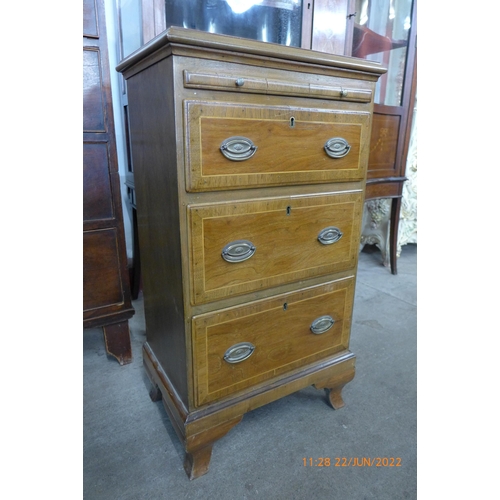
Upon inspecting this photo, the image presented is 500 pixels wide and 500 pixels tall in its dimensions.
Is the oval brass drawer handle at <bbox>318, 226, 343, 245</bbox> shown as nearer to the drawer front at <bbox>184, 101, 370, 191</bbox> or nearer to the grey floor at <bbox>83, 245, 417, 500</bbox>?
the drawer front at <bbox>184, 101, 370, 191</bbox>

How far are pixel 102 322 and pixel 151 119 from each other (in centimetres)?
79

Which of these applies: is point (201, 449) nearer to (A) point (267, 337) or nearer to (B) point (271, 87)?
(A) point (267, 337)

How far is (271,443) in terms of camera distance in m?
1.12

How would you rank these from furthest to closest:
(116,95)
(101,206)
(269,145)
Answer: (116,95)
(101,206)
(269,145)

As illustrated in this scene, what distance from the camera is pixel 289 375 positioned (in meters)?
1.12

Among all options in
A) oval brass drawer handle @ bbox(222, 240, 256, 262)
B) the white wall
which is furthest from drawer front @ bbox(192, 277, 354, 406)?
the white wall

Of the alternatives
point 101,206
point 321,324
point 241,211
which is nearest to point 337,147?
point 241,211

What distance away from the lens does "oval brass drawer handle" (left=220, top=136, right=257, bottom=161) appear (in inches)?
31.9

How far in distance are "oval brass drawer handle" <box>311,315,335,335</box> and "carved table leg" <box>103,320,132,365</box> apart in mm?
726

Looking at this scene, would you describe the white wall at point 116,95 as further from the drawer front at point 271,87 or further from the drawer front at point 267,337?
the drawer front at point 267,337

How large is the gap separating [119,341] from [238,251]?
0.79 m

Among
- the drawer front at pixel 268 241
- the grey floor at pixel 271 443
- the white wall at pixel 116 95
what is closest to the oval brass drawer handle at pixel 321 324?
the drawer front at pixel 268 241

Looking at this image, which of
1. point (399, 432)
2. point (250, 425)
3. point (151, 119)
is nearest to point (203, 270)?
point (151, 119)

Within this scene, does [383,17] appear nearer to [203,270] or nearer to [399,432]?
[203,270]
